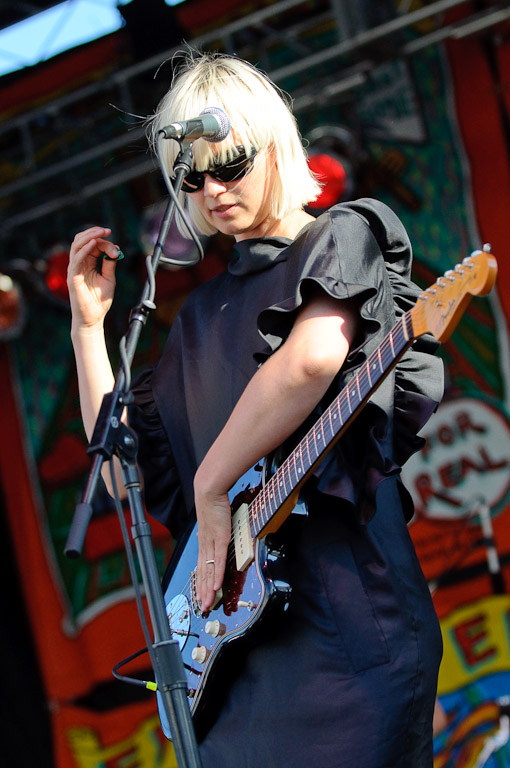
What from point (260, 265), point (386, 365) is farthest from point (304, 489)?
point (260, 265)

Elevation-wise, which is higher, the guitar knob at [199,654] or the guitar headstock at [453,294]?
the guitar headstock at [453,294]

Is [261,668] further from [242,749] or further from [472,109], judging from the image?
[472,109]

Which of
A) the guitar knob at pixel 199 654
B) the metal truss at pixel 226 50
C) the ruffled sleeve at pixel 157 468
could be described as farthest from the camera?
the metal truss at pixel 226 50

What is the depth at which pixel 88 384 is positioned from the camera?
1.92 m

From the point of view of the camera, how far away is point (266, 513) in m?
1.64

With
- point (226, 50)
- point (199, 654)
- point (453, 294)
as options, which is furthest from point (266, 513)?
point (226, 50)

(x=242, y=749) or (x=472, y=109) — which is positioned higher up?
(x=472, y=109)

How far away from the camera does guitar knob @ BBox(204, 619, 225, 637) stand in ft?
5.55

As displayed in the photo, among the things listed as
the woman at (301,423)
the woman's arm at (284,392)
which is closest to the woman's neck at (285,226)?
the woman at (301,423)

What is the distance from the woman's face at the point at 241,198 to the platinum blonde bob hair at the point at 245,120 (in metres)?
0.02

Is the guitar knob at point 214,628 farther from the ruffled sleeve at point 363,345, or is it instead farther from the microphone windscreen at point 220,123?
the microphone windscreen at point 220,123

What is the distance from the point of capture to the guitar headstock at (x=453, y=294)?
1335 mm

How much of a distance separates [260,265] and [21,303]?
3.62m

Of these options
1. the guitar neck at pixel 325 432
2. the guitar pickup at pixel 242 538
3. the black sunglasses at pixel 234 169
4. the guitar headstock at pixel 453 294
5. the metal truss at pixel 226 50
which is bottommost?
the guitar pickup at pixel 242 538
